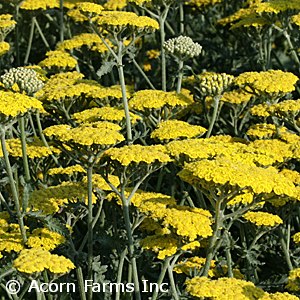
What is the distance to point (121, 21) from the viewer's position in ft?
19.8

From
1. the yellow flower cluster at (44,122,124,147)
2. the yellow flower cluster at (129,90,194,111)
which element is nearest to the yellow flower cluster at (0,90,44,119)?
the yellow flower cluster at (44,122,124,147)

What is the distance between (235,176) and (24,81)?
1.95m

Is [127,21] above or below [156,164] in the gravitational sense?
above

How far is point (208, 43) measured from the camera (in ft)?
28.5

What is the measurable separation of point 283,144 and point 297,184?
1.06ft

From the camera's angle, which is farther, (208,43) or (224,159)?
(208,43)

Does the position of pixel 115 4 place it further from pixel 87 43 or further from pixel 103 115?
pixel 103 115

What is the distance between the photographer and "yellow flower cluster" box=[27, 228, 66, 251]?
16.3 ft

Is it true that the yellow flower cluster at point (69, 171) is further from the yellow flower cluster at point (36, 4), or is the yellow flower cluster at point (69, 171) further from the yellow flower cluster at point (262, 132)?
the yellow flower cluster at point (36, 4)

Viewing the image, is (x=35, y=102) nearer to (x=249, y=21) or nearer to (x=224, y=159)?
(x=224, y=159)

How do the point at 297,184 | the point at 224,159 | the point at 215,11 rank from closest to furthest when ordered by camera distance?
the point at 224,159
the point at 297,184
the point at 215,11

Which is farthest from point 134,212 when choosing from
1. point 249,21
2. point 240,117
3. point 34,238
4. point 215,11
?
point 215,11

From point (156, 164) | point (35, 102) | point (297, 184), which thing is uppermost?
point (35, 102)

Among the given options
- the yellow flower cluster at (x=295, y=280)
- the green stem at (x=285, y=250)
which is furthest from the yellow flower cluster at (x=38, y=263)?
the green stem at (x=285, y=250)
